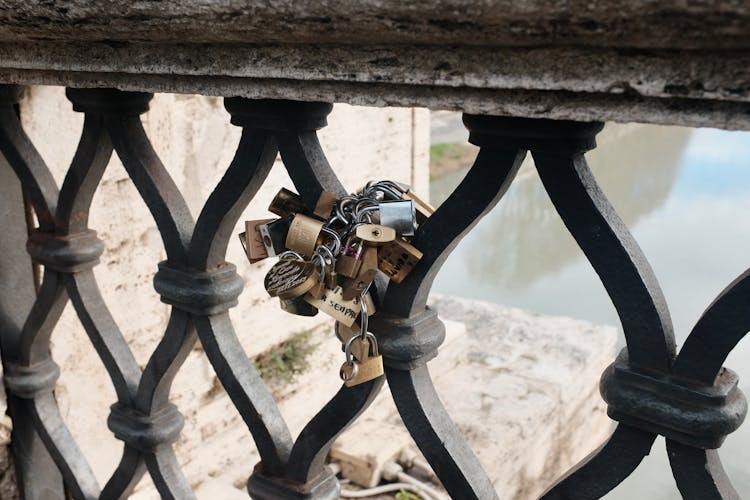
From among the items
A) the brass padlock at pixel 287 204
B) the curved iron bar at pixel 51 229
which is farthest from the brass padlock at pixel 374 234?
the curved iron bar at pixel 51 229

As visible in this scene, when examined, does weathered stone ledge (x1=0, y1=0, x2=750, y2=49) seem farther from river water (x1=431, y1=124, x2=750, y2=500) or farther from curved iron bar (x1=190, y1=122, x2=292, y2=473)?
river water (x1=431, y1=124, x2=750, y2=500)

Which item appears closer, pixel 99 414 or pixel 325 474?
pixel 325 474

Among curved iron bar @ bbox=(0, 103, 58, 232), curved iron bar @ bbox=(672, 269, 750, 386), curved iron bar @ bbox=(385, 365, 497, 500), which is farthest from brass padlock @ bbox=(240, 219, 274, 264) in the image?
curved iron bar @ bbox=(0, 103, 58, 232)

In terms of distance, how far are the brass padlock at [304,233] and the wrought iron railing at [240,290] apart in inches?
1.3

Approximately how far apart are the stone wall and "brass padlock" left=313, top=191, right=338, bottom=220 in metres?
1.06

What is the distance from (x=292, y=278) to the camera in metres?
0.77

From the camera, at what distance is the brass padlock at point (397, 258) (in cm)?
72

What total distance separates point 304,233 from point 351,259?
7cm

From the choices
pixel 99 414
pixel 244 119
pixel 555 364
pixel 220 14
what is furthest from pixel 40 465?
pixel 555 364

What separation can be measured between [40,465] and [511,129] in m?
1.31

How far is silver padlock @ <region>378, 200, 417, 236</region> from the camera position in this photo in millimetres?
735

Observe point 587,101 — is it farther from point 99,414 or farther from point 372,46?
point 99,414

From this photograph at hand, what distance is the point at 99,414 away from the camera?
2.05 meters

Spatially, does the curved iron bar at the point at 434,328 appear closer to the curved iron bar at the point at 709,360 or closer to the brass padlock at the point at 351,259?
the brass padlock at the point at 351,259
